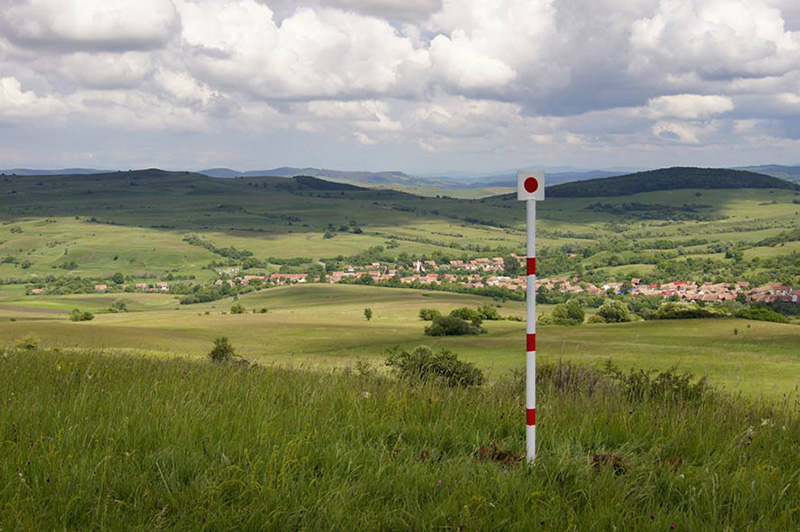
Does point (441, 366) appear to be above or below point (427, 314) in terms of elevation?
above

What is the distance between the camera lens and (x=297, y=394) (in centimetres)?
789

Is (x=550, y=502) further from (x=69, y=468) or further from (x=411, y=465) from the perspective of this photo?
(x=69, y=468)

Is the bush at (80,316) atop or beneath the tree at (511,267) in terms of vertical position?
atop

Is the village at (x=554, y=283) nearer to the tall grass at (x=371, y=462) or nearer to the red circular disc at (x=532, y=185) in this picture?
the tall grass at (x=371, y=462)

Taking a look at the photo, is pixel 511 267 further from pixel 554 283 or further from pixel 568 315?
pixel 568 315

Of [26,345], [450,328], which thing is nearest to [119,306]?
[450,328]

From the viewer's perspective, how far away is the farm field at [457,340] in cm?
3831

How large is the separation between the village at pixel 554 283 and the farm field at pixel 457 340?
48911mm

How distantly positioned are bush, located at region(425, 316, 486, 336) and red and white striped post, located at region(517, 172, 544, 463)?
210ft

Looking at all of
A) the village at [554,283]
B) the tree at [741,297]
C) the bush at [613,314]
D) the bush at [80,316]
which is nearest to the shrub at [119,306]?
the bush at [80,316]

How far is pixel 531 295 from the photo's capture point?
5902 mm

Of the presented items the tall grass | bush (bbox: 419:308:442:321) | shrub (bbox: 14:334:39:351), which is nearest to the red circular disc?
the tall grass

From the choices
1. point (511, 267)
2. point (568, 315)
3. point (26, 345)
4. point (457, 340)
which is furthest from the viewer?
point (511, 267)

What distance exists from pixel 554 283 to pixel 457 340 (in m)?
104
